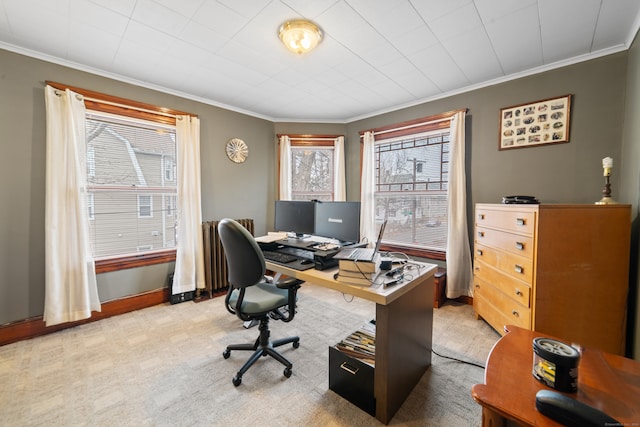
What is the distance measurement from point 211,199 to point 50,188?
5.03 feet

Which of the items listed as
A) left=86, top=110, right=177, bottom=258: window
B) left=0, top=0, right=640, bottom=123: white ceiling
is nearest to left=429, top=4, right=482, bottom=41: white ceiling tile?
left=0, top=0, right=640, bottom=123: white ceiling

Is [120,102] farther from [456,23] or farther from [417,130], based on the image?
[417,130]

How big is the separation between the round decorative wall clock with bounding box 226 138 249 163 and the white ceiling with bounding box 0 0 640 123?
76cm

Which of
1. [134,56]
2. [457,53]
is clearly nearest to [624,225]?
[457,53]

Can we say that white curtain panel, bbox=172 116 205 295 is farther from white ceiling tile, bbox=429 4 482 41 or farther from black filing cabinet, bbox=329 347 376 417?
white ceiling tile, bbox=429 4 482 41

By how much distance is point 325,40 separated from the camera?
2.11 metres

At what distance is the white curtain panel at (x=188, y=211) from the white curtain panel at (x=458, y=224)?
3.11 meters

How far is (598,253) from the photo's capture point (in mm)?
1825

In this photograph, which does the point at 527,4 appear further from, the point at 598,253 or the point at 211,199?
the point at 211,199

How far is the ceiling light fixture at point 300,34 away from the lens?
6.19 feet

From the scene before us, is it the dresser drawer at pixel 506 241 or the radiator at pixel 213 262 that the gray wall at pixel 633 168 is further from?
the radiator at pixel 213 262

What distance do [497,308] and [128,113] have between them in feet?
14.1

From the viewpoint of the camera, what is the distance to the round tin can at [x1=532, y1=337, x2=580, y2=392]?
28.5 inches

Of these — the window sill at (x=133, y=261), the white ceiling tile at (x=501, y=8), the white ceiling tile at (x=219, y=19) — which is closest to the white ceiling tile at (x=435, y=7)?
the white ceiling tile at (x=501, y=8)
